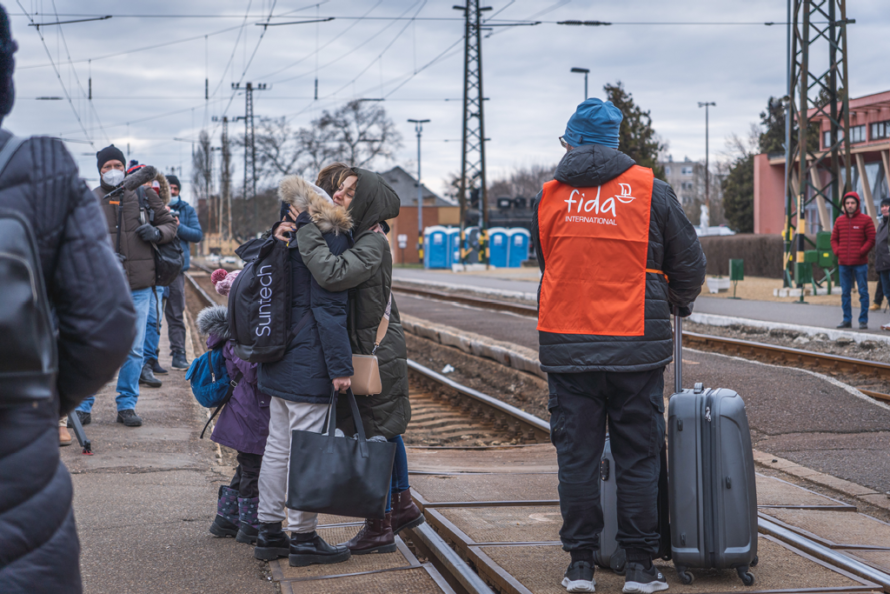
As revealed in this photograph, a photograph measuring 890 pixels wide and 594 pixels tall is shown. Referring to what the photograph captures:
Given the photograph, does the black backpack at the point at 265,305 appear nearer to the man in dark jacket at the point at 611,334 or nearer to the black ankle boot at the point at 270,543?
the black ankle boot at the point at 270,543

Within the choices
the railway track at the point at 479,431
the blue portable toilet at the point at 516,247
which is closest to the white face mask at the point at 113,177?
the railway track at the point at 479,431

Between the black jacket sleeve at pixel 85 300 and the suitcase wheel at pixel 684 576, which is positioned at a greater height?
the black jacket sleeve at pixel 85 300

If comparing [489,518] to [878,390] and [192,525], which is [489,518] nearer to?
[192,525]

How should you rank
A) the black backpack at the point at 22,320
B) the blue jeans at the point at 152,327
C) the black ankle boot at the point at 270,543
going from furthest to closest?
the blue jeans at the point at 152,327 < the black ankle boot at the point at 270,543 < the black backpack at the point at 22,320

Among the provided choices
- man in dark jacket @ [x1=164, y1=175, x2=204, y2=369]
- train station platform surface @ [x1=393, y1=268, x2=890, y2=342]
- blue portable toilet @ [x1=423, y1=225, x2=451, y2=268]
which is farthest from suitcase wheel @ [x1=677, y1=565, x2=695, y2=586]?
blue portable toilet @ [x1=423, y1=225, x2=451, y2=268]

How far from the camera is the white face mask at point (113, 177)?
21.8 feet

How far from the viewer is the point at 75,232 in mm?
1830

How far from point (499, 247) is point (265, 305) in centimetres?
4758

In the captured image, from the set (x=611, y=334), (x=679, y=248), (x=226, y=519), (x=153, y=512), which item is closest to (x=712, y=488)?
(x=611, y=334)

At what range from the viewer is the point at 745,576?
11.5 ft

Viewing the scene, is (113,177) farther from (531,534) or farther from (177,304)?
(531,534)

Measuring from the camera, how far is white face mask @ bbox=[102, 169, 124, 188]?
664 centimetres

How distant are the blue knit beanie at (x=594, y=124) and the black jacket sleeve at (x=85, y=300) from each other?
2232mm

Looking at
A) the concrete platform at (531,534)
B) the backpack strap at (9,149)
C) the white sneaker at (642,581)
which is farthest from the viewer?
the concrete platform at (531,534)
